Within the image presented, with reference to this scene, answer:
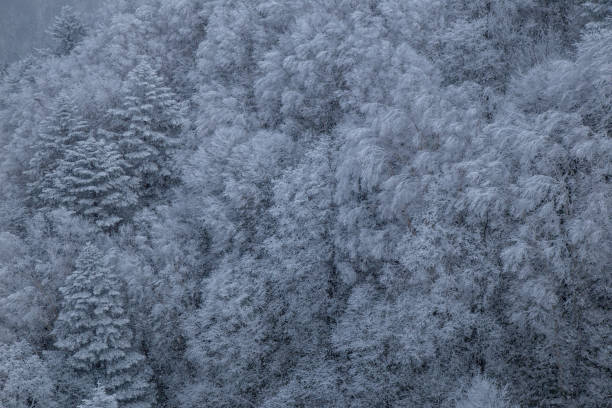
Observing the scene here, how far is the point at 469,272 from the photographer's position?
656 inches

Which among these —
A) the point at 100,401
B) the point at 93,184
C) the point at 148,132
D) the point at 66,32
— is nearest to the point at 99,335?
the point at 100,401

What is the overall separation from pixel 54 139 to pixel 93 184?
21.8ft

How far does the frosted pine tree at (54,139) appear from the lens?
31.2m

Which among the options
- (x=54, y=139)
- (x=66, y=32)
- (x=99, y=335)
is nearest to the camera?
(x=99, y=335)

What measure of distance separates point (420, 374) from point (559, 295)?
6070 mm

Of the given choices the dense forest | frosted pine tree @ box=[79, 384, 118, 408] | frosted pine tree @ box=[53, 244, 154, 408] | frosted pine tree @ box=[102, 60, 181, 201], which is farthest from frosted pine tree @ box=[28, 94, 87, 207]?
frosted pine tree @ box=[79, 384, 118, 408]

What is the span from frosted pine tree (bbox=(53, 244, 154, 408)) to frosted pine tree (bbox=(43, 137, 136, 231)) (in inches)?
221

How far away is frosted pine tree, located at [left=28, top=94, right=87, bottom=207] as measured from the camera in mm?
31172

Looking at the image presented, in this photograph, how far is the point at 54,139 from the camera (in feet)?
104

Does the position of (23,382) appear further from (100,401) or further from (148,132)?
(148,132)

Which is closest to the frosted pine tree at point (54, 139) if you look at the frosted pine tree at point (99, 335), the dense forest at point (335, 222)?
the dense forest at point (335, 222)

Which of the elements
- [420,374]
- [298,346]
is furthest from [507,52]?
[298,346]

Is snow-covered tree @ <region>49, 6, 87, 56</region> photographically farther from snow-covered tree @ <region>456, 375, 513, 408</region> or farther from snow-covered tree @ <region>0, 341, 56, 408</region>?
snow-covered tree @ <region>456, 375, 513, 408</region>

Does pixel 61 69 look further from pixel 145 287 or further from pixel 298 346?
pixel 298 346
